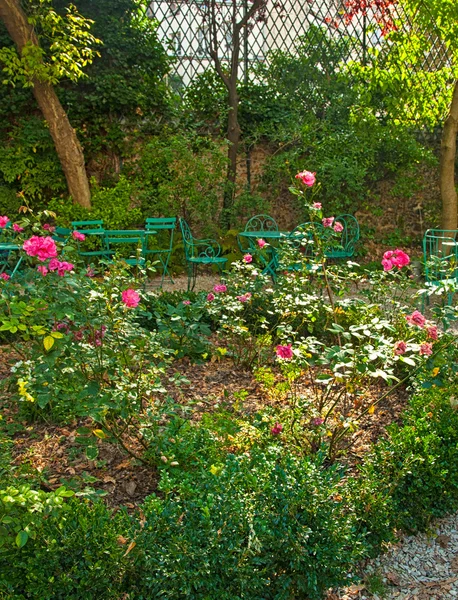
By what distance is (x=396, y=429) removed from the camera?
2.49 meters

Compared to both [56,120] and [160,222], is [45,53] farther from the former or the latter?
[160,222]

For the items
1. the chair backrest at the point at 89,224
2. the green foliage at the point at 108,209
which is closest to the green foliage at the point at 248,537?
the chair backrest at the point at 89,224

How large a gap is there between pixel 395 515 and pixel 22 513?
1279 millimetres

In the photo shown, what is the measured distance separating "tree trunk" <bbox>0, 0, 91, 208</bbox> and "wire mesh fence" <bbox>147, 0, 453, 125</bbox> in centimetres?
187

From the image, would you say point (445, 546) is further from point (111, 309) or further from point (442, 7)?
point (442, 7)

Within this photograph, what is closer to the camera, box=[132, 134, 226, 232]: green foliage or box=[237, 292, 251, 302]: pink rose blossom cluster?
box=[237, 292, 251, 302]: pink rose blossom cluster

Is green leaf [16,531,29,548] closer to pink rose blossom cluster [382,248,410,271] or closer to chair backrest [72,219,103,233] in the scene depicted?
pink rose blossom cluster [382,248,410,271]

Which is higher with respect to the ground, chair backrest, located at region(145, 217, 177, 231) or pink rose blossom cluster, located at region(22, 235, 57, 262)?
pink rose blossom cluster, located at region(22, 235, 57, 262)

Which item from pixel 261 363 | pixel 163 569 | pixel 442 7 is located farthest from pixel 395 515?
pixel 442 7

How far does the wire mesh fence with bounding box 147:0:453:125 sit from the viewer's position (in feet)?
26.4

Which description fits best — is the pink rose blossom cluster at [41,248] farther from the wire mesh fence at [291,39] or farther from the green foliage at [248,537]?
the wire mesh fence at [291,39]

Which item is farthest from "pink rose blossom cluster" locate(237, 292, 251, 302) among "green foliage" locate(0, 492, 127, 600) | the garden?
"green foliage" locate(0, 492, 127, 600)

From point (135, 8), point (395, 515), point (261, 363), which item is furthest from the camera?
point (135, 8)

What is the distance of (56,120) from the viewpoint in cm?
696
